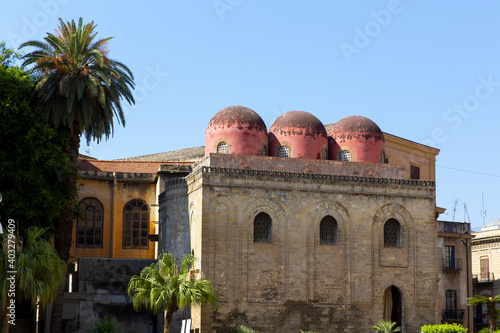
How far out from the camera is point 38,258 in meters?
25.8

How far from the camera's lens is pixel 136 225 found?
129ft

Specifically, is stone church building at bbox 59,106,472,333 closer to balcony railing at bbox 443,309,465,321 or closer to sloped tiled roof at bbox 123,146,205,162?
balcony railing at bbox 443,309,465,321

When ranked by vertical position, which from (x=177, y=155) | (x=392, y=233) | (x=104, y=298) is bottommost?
(x=104, y=298)

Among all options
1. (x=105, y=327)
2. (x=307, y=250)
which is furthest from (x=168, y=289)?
(x=307, y=250)

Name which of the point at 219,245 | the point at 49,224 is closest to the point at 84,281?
the point at 49,224

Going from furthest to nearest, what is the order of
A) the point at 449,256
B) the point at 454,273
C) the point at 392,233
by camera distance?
the point at 449,256
the point at 454,273
the point at 392,233

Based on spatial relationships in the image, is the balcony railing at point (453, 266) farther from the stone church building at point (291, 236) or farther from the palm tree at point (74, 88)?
the palm tree at point (74, 88)

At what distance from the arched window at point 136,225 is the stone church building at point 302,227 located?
134 inches

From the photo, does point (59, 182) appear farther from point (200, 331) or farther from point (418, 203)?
point (418, 203)

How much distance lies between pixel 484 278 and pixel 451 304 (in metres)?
6.39

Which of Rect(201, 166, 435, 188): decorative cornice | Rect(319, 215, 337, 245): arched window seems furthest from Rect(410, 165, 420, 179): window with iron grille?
Rect(319, 215, 337, 245): arched window

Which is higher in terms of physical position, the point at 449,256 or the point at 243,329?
the point at 449,256

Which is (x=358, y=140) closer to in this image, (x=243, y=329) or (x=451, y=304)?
(x=243, y=329)

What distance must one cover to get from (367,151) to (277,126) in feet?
13.7
